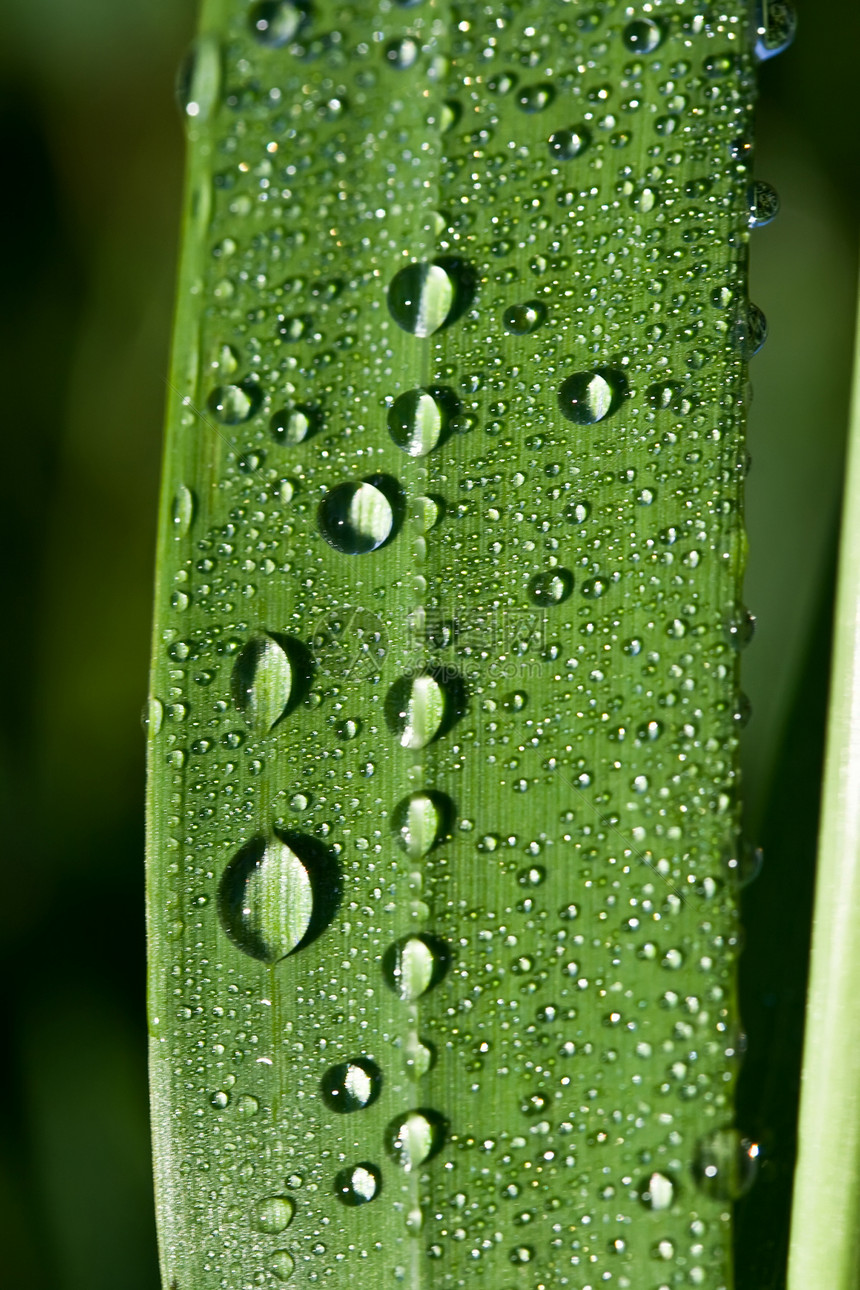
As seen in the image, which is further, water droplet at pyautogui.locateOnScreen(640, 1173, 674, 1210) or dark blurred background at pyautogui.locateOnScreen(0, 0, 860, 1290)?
dark blurred background at pyautogui.locateOnScreen(0, 0, 860, 1290)

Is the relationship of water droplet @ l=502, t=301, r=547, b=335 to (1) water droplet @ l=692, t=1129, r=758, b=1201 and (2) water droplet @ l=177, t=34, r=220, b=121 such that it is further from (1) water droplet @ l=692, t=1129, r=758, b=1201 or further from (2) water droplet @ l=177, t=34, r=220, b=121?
(1) water droplet @ l=692, t=1129, r=758, b=1201

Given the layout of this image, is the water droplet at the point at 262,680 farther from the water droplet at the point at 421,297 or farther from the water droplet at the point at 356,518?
the water droplet at the point at 421,297

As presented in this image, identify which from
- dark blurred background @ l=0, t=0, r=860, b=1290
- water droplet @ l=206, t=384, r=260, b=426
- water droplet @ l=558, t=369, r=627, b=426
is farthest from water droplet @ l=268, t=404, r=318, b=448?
dark blurred background @ l=0, t=0, r=860, b=1290

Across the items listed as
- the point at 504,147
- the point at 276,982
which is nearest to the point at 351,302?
the point at 504,147

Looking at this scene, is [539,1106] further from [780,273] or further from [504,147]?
[780,273]

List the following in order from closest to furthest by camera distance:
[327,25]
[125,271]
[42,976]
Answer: [327,25]
[42,976]
[125,271]
